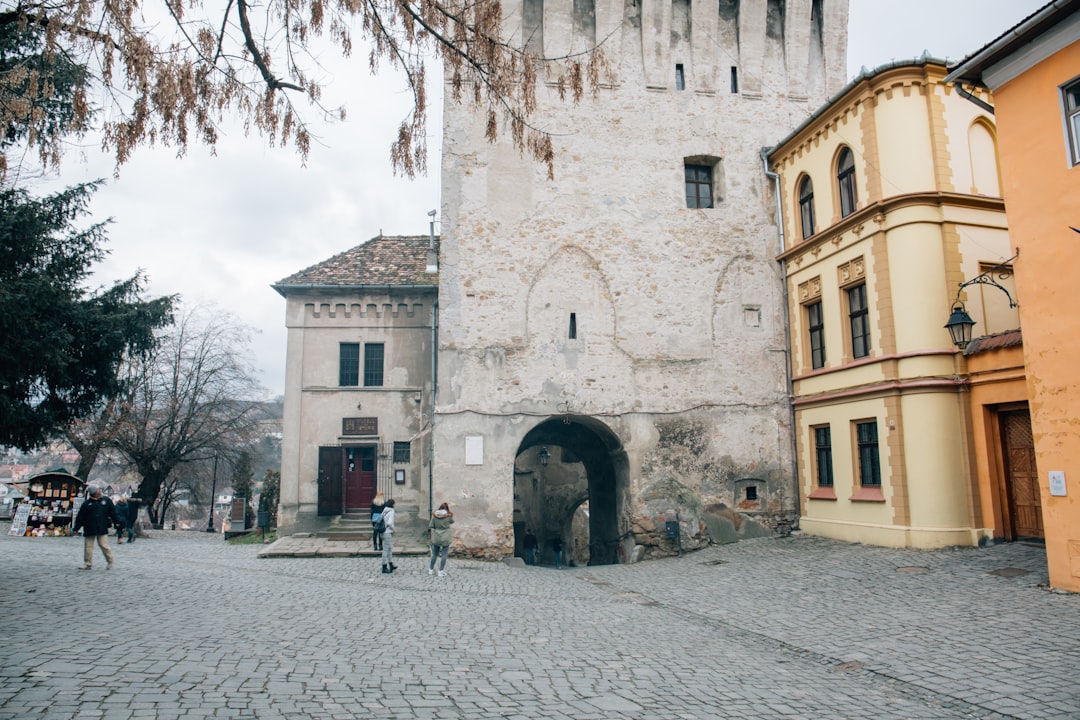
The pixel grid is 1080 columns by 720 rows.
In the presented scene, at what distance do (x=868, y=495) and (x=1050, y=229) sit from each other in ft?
23.9

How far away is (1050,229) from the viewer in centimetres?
1097

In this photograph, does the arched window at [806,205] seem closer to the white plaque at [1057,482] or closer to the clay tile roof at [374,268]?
the white plaque at [1057,482]

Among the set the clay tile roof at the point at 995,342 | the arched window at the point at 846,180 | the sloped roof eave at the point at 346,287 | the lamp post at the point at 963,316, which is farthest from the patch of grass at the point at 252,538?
the clay tile roof at the point at 995,342

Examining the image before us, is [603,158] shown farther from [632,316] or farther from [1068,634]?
[1068,634]

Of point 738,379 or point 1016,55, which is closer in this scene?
point 1016,55

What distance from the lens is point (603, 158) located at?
67.3ft

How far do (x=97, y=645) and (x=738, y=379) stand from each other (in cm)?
1582

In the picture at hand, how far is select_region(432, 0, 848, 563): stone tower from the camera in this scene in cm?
1927

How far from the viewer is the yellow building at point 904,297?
49.8ft

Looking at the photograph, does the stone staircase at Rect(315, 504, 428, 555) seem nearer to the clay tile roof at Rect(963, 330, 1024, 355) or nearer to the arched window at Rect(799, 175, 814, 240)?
the arched window at Rect(799, 175, 814, 240)

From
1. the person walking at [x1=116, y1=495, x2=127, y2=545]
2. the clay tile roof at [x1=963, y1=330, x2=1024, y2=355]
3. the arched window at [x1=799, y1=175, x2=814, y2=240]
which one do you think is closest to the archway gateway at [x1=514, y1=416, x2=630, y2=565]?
the arched window at [x1=799, y1=175, x2=814, y2=240]

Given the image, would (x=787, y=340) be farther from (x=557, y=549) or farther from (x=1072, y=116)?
(x=557, y=549)

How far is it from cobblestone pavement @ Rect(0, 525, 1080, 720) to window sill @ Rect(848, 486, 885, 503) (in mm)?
1231

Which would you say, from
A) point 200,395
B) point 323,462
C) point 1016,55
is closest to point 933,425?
point 1016,55
